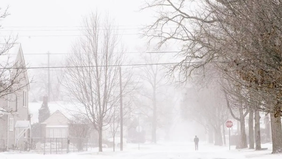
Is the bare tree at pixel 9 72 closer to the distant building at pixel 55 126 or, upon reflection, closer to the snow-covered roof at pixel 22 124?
the snow-covered roof at pixel 22 124

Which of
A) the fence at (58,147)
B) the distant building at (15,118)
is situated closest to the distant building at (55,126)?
the distant building at (15,118)

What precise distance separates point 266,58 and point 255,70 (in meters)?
0.61

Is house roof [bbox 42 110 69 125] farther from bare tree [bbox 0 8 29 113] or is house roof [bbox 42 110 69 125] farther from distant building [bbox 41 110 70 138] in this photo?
bare tree [bbox 0 8 29 113]

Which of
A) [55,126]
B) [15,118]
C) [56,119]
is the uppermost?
[56,119]

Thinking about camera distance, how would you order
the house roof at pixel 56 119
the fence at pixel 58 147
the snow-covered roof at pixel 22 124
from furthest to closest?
the house roof at pixel 56 119 < the snow-covered roof at pixel 22 124 < the fence at pixel 58 147

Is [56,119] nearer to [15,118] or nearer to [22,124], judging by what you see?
[15,118]

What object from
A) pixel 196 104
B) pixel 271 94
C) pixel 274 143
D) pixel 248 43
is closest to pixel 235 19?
pixel 248 43

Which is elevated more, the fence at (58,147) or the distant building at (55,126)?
the distant building at (55,126)

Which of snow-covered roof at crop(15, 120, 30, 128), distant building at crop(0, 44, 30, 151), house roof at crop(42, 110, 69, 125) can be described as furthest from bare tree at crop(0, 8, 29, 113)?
house roof at crop(42, 110, 69, 125)

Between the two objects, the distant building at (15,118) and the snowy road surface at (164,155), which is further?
the distant building at (15,118)

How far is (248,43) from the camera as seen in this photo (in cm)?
1430

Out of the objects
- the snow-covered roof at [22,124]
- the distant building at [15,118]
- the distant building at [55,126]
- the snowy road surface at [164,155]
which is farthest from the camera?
the distant building at [55,126]

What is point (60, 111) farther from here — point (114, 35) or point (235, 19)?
point (235, 19)

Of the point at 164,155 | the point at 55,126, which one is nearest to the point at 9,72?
the point at 164,155
